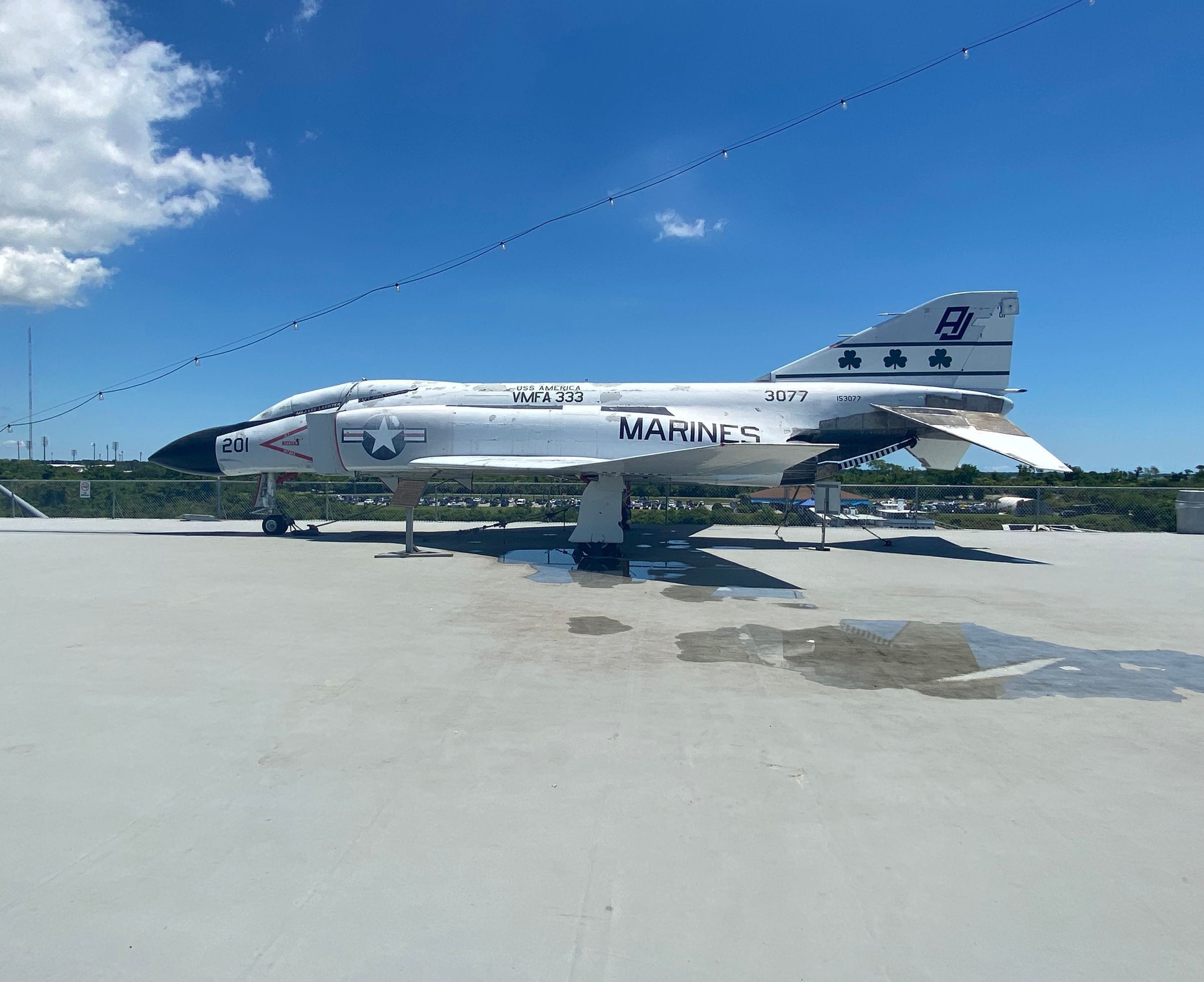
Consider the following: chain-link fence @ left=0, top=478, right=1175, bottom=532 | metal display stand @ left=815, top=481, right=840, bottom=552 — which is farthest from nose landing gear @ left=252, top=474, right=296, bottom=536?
metal display stand @ left=815, top=481, right=840, bottom=552

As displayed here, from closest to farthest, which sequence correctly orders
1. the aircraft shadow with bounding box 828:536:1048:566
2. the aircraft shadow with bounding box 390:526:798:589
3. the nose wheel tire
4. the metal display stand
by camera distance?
the aircraft shadow with bounding box 390:526:798:589 < the aircraft shadow with bounding box 828:536:1048:566 < the metal display stand < the nose wheel tire

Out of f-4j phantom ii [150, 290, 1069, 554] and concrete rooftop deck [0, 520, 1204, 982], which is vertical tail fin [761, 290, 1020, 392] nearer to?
f-4j phantom ii [150, 290, 1069, 554]

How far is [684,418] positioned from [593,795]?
483 inches

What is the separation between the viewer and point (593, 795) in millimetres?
3482

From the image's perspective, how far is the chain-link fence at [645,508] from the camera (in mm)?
20594

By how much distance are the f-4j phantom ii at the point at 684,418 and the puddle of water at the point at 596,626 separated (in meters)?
6.54

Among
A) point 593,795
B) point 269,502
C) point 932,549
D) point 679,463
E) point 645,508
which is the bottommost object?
point 593,795

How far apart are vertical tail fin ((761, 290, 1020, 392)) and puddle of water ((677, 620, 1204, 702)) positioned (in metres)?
9.69

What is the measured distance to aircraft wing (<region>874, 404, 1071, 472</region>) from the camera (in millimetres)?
12664

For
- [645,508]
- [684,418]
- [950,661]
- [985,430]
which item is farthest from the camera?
[645,508]

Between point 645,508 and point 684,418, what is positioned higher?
point 684,418

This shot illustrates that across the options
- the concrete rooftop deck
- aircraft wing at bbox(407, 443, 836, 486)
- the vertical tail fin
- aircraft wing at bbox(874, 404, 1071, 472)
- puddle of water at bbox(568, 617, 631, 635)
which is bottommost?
the concrete rooftop deck

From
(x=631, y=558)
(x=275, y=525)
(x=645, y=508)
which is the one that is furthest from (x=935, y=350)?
(x=275, y=525)

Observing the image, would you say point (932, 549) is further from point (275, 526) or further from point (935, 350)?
point (275, 526)
